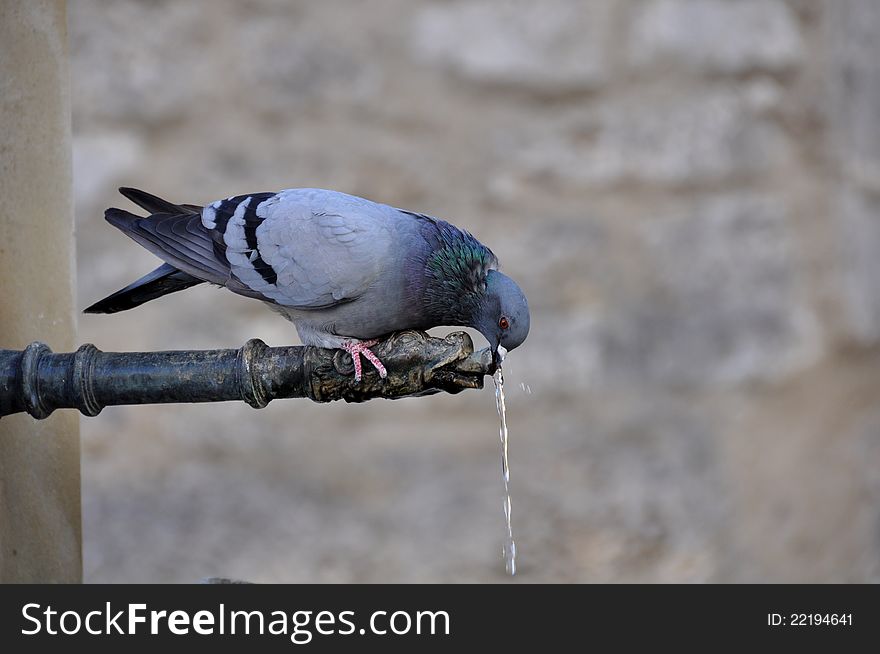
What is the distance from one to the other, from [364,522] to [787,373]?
0.94 meters

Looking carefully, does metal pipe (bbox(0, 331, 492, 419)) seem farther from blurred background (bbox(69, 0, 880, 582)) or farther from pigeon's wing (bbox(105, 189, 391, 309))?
blurred background (bbox(69, 0, 880, 582))

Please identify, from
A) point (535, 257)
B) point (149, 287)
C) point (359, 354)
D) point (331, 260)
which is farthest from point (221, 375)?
point (535, 257)

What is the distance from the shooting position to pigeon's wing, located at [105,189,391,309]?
5.22 ft

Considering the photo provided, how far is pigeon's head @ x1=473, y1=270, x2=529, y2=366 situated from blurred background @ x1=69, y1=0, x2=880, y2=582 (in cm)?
67

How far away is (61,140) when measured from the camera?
1351 millimetres

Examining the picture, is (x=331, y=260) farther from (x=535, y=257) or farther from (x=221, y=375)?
(x=535, y=257)

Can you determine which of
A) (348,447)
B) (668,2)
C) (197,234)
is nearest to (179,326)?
(348,447)

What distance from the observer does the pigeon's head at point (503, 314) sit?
149cm

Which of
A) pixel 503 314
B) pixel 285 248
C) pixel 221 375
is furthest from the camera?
pixel 285 248

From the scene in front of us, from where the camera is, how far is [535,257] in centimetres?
223

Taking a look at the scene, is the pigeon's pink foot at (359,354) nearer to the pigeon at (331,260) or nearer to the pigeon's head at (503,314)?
the pigeon at (331,260)

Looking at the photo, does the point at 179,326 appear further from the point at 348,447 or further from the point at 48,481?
the point at 48,481

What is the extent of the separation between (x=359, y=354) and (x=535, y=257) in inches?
34.9

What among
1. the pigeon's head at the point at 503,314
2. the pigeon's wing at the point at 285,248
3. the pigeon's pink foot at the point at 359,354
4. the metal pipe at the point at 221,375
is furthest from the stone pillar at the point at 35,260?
the pigeon's head at the point at 503,314
